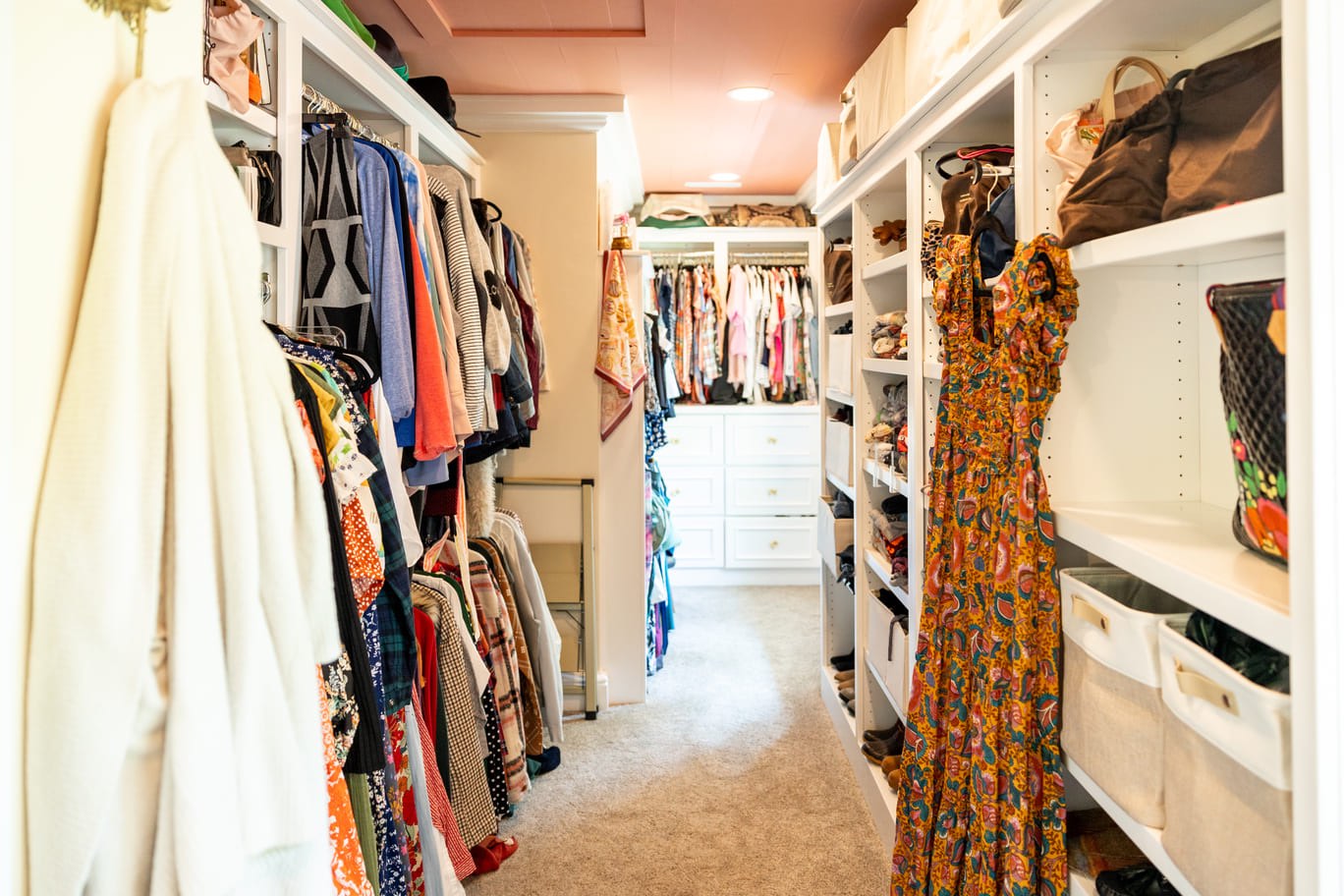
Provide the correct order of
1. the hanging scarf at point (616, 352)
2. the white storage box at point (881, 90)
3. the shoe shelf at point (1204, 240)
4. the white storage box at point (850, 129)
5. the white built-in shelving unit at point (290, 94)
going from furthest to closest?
the hanging scarf at point (616, 352)
the white storage box at point (850, 129)
the white storage box at point (881, 90)
the white built-in shelving unit at point (290, 94)
the shoe shelf at point (1204, 240)

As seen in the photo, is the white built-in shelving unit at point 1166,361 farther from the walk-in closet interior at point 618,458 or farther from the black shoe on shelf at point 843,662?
the black shoe on shelf at point 843,662

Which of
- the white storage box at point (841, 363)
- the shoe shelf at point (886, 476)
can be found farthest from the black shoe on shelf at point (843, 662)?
the white storage box at point (841, 363)

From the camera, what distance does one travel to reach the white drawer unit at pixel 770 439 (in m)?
5.23

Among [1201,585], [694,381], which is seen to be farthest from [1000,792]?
[694,381]

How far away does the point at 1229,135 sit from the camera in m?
1.09

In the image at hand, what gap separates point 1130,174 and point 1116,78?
300 mm

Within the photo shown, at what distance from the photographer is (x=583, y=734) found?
127 inches

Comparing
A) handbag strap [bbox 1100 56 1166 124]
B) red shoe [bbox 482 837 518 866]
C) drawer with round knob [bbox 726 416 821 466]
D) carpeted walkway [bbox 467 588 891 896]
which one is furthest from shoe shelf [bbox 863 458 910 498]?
drawer with round knob [bbox 726 416 821 466]

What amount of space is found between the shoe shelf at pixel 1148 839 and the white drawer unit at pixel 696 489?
12.8ft

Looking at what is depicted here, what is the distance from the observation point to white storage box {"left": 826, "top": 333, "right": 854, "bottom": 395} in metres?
2.93

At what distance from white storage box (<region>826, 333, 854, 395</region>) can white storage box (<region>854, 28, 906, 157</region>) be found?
600 millimetres

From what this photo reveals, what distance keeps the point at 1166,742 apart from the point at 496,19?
2339mm

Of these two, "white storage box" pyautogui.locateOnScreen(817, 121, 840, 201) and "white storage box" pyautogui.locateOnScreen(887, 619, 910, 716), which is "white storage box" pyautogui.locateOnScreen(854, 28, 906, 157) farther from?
"white storage box" pyautogui.locateOnScreen(887, 619, 910, 716)

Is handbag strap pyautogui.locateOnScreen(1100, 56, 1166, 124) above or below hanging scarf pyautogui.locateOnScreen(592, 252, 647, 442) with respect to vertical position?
above
